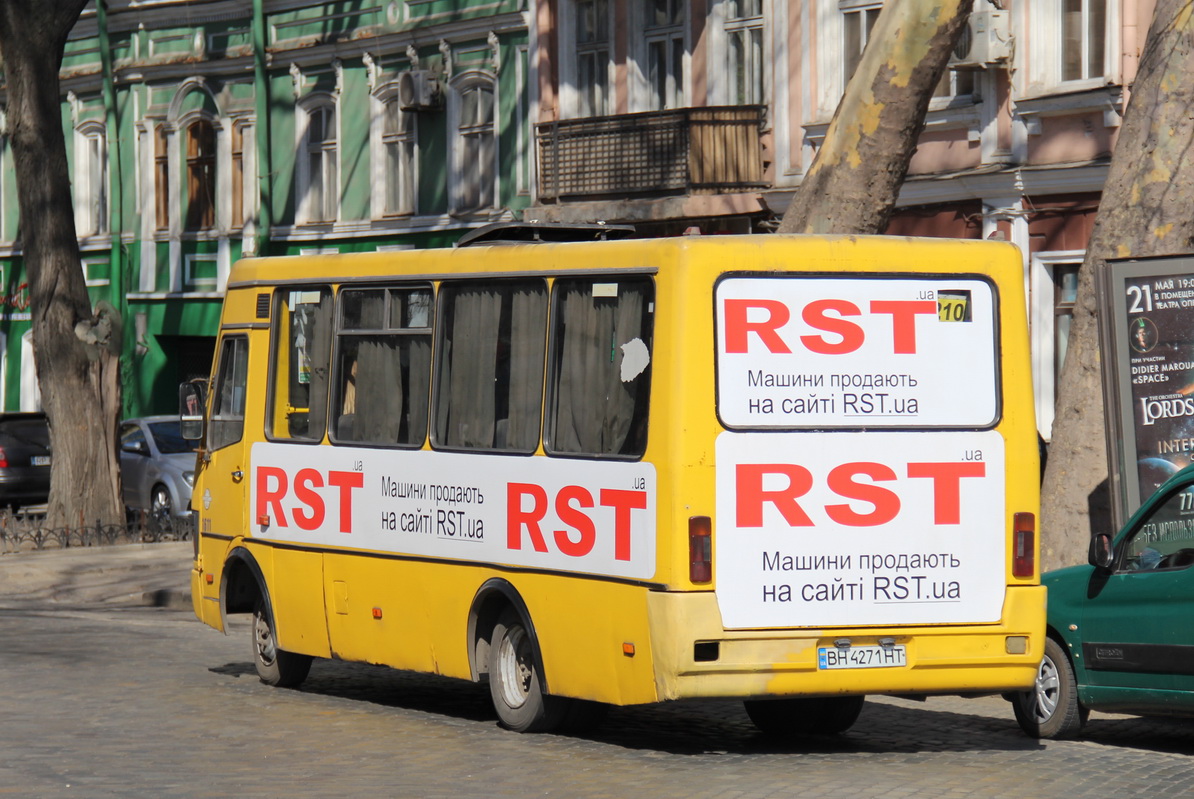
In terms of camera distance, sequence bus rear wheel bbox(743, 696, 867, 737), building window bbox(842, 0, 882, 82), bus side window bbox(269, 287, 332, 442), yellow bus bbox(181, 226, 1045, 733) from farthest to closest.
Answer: building window bbox(842, 0, 882, 82), bus side window bbox(269, 287, 332, 442), bus rear wheel bbox(743, 696, 867, 737), yellow bus bbox(181, 226, 1045, 733)

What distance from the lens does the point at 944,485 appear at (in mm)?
10406

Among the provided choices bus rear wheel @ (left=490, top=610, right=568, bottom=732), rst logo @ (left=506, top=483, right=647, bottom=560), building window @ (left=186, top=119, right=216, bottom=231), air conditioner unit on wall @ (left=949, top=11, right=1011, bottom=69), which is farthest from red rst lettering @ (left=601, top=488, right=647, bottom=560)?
building window @ (left=186, top=119, right=216, bottom=231)

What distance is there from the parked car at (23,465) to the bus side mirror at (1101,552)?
22727 millimetres

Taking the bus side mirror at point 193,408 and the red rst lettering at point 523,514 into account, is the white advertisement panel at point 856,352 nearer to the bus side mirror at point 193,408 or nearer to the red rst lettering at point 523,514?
the red rst lettering at point 523,514

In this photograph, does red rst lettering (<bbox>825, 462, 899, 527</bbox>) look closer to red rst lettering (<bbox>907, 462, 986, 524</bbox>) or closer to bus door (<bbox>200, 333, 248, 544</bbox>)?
red rst lettering (<bbox>907, 462, 986, 524</bbox>)

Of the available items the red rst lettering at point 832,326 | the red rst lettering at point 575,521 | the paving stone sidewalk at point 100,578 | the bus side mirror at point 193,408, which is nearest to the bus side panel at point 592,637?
the red rst lettering at point 575,521

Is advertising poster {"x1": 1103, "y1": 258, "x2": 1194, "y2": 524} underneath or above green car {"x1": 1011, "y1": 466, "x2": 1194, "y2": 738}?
above

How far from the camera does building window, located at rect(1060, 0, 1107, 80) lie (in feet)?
73.7

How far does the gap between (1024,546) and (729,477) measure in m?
1.61

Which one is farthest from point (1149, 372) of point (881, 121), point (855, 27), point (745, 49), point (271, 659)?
point (745, 49)

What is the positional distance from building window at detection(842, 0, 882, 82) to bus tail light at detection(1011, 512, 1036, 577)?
15.7 meters

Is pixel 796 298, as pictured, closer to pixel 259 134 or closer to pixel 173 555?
pixel 173 555

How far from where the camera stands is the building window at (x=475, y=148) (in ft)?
104

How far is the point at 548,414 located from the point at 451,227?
21.3 metres
